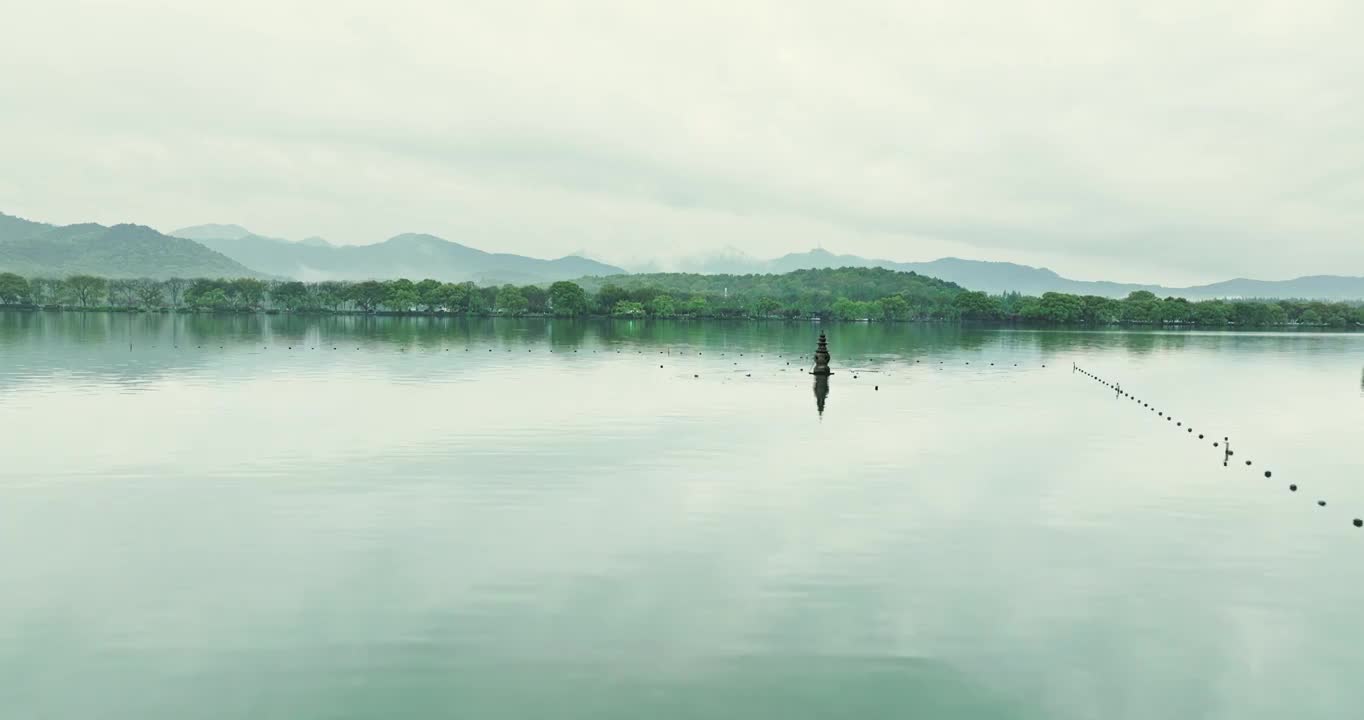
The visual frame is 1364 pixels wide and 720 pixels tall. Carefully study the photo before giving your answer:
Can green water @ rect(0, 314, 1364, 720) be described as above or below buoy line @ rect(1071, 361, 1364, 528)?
below

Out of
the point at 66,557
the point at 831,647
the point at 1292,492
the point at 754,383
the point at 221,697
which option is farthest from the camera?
the point at 754,383

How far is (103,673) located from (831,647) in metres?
14.0

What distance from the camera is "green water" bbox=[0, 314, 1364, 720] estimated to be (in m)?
15.4

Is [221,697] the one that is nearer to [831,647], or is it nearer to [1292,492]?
[831,647]

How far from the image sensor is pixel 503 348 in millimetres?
111125

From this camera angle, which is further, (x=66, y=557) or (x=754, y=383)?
(x=754, y=383)

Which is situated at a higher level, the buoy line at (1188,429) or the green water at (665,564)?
the buoy line at (1188,429)

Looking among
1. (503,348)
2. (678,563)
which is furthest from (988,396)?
(503,348)

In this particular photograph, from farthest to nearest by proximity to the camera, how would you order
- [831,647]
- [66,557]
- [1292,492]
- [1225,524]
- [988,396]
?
[988,396], [1292,492], [1225,524], [66,557], [831,647]

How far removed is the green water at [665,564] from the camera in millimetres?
15422

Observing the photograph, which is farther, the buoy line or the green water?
the buoy line

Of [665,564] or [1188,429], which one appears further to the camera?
[1188,429]

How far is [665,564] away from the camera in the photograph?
2219 centimetres

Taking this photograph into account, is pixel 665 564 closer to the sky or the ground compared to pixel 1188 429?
closer to the ground
